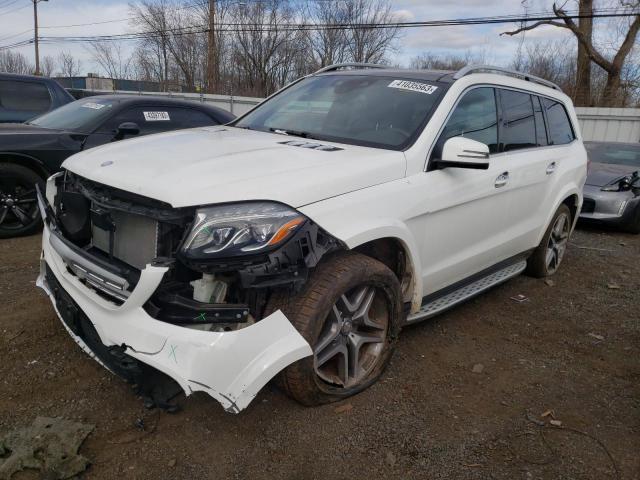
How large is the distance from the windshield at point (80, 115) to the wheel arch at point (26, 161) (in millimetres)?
587

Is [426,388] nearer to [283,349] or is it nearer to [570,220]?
[283,349]

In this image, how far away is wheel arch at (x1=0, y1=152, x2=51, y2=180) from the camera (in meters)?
5.46

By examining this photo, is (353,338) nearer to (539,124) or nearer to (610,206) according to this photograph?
(539,124)

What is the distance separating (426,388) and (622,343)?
72.8 inches

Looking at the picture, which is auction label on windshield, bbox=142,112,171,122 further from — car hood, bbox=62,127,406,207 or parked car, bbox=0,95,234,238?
car hood, bbox=62,127,406,207

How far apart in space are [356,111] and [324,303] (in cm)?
158

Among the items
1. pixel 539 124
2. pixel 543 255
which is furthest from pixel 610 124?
pixel 539 124

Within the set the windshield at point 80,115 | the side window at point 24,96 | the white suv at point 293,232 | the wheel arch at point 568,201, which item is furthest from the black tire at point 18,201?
the wheel arch at point 568,201

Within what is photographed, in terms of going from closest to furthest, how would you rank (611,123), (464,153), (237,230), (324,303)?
(237,230), (324,303), (464,153), (611,123)

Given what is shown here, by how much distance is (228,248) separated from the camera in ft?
7.11

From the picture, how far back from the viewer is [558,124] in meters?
4.86

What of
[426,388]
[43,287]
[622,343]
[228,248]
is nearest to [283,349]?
[228,248]

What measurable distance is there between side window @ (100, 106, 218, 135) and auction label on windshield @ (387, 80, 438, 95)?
12.3 feet

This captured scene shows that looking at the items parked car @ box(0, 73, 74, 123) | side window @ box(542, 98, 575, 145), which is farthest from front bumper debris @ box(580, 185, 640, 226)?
parked car @ box(0, 73, 74, 123)
